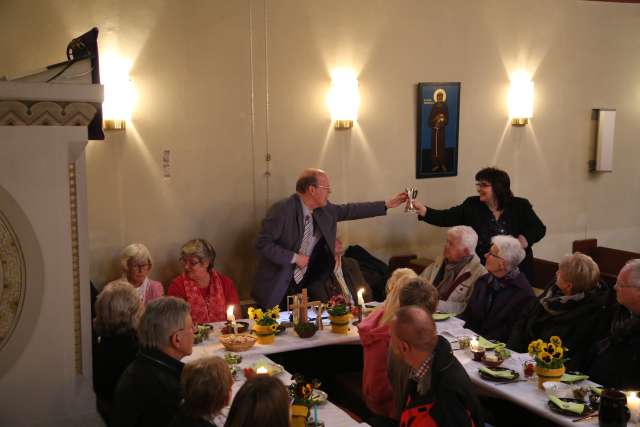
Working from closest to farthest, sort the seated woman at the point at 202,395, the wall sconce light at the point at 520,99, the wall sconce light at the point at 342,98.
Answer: the seated woman at the point at 202,395, the wall sconce light at the point at 342,98, the wall sconce light at the point at 520,99

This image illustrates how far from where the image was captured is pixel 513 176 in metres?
8.25

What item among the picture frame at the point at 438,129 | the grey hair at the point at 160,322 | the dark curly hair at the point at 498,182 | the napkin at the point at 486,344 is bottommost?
the napkin at the point at 486,344

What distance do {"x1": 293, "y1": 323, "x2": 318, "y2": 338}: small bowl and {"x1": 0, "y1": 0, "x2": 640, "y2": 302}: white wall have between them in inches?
74.2

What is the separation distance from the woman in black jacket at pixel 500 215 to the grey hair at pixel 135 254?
2.51m

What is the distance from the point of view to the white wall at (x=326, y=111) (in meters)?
6.06

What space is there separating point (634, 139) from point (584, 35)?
145cm

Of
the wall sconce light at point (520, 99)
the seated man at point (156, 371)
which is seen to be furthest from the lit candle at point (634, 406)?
the wall sconce light at point (520, 99)

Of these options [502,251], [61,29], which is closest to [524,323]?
[502,251]

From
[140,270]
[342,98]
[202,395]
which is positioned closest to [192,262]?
[140,270]

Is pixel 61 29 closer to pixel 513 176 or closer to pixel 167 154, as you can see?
pixel 167 154

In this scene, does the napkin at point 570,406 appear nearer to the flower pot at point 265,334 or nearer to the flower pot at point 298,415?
the flower pot at point 298,415

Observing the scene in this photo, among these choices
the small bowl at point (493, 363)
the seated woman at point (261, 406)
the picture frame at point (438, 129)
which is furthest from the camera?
the picture frame at point (438, 129)

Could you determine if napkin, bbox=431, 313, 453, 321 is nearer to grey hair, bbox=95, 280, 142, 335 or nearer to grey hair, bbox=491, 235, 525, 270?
grey hair, bbox=491, 235, 525, 270

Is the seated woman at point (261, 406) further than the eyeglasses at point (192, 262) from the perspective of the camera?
No
